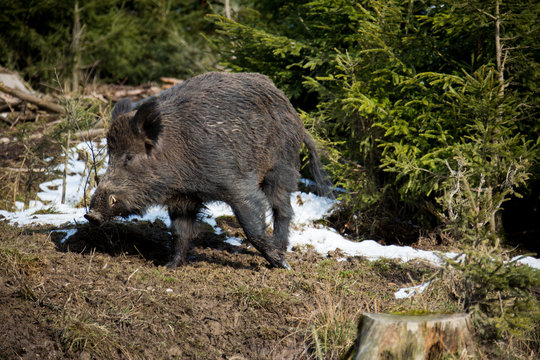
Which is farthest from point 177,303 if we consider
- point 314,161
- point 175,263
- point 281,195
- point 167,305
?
point 314,161

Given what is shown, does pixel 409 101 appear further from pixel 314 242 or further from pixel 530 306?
pixel 530 306

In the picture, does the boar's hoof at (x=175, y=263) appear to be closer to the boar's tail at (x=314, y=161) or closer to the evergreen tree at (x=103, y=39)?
the boar's tail at (x=314, y=161)

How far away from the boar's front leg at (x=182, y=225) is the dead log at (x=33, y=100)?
589cm

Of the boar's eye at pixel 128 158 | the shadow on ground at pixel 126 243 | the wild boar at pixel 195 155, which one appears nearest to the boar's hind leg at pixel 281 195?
the wild boar at pixel 195 155

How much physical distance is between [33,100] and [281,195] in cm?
653

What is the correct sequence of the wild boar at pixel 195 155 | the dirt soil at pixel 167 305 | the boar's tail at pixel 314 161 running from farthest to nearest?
1. the boar's tail at pixel 314 161
2. the wild boar at pixel 195 155
3. the dirt soil at pixel 167 305

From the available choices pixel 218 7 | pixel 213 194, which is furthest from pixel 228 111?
pixel 218 7

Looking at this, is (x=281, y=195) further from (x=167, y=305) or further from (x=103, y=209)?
(x=167, y=305)

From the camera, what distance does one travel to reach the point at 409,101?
604cm

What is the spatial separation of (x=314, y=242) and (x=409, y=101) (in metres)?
2.03

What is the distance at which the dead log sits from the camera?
945 cm

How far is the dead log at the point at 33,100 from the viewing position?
9.45m

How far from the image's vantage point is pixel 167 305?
12.4ft

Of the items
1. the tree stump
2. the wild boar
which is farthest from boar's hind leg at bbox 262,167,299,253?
the tree stump
